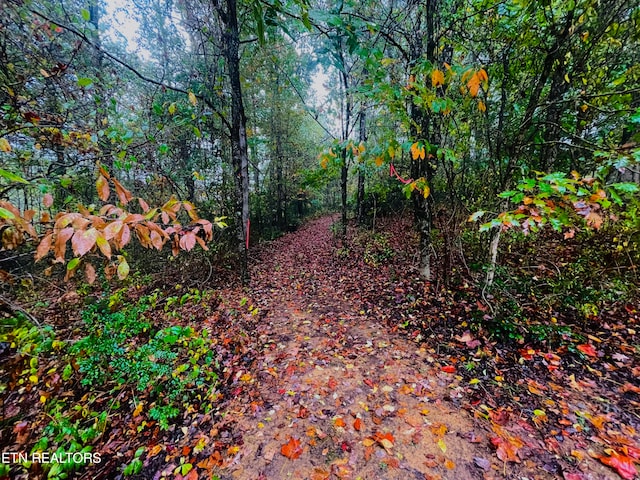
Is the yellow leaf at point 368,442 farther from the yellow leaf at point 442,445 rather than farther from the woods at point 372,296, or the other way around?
the yellow leaf at point 442,445

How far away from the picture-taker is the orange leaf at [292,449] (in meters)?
2.37

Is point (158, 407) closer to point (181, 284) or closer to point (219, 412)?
point (219, 412)

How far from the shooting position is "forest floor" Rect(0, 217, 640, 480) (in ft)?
7.19

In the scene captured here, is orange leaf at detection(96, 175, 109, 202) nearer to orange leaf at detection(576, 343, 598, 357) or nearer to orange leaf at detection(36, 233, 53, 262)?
orange leaf at detection(36, 233, 53, 262)

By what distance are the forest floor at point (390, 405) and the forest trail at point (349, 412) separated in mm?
13

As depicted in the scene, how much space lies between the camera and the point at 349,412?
274 centimetres

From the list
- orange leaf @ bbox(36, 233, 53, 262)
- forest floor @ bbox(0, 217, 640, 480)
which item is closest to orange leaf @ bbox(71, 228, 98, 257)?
orange leaf @ bbox(36, 233, 53, 262)

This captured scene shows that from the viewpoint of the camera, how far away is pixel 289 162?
13.2 metres

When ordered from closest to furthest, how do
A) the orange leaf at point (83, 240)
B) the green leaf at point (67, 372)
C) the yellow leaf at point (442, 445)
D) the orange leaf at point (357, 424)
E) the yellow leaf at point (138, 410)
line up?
the orange leaf at point (83, 240) < the yellow leaf at point (442, 445) < the orange leaf at point (357, 424) < the yellow leaf at point (138, 410) < the green leaf at point (67, 372)

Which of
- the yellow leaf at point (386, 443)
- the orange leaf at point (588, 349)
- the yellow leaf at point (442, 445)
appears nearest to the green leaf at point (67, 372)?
the yellow leaf at point (386, 443)

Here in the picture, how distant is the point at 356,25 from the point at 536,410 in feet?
13.6

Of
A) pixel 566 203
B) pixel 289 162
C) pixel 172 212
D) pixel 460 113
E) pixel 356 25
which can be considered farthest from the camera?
pixel 289 162

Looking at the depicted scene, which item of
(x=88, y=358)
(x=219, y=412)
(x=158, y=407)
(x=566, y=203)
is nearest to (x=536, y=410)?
(x=566, y=203)

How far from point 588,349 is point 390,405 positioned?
8.39ft
